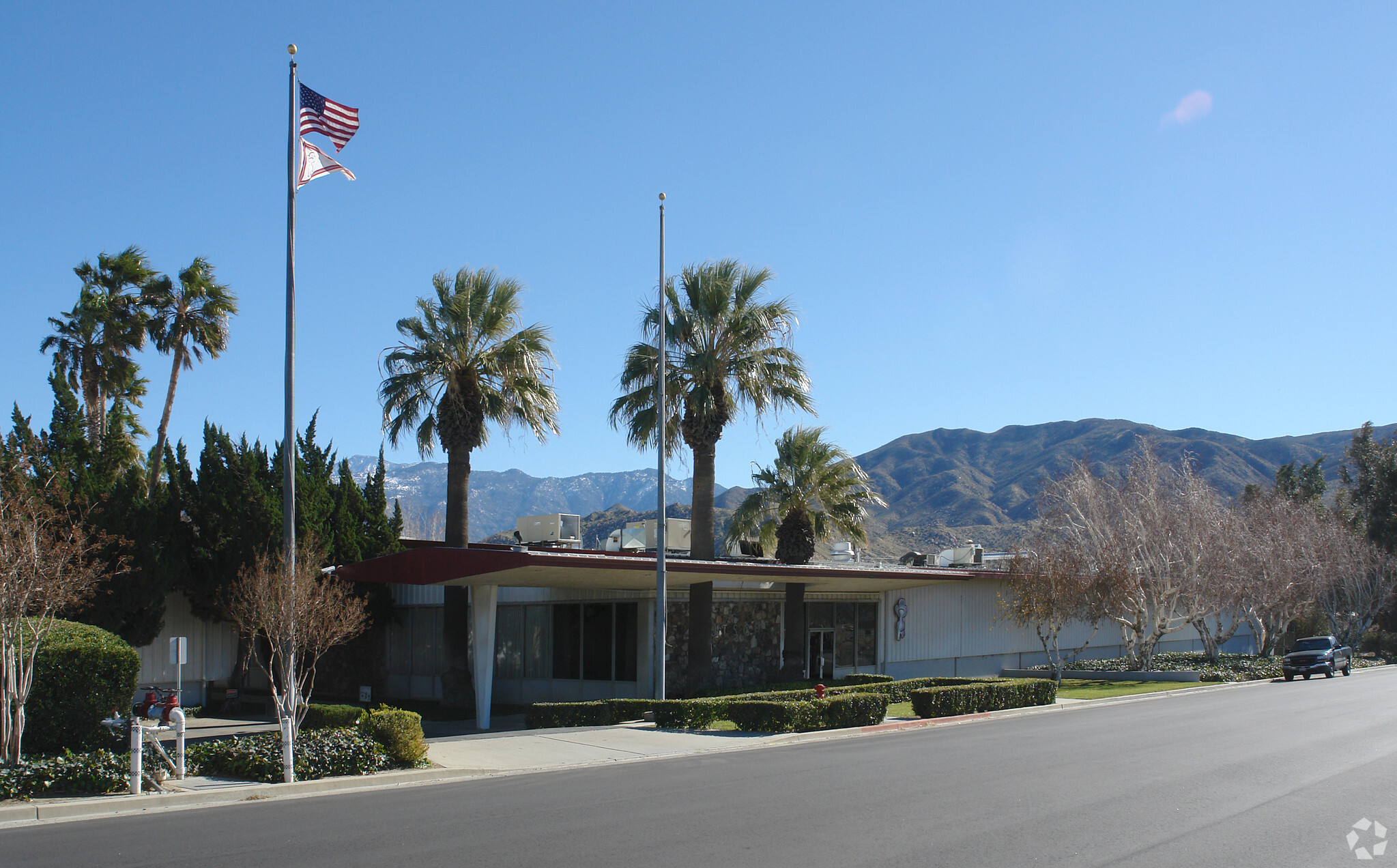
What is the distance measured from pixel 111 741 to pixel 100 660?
1108mm

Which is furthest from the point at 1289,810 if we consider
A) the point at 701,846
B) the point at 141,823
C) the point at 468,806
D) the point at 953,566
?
the point at 953,566

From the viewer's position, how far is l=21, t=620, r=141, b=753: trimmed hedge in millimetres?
13742

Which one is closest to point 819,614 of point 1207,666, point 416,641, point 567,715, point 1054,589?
point 1054,589

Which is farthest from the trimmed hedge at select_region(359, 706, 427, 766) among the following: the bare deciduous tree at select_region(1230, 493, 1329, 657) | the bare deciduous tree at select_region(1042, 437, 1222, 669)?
the bare deciduous tree at select_region(1230, 493, 1329, 657)

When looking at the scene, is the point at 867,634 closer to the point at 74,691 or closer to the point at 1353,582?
the point at 74,691

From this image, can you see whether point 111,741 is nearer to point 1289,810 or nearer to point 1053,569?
point 1289,810

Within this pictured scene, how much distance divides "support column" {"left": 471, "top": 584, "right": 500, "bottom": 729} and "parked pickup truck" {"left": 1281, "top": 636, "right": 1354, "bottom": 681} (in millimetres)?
31524

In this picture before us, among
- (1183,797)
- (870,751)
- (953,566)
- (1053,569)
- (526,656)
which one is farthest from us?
(953,566)

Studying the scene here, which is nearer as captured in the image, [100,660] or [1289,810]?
[1289,810]

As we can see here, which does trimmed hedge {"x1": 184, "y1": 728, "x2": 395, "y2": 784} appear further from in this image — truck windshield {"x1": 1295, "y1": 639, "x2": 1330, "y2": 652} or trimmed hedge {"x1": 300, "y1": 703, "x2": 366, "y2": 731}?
truck windshield {"x1": 1295, "y1": 639, "x2": 1330, "y2": 652}

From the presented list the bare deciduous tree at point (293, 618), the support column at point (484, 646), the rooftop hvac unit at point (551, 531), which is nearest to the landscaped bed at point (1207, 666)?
the rooftop hvac unit at point (551, 531)

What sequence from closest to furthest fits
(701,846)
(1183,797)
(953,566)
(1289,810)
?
1. (701,846)
2. (1289,810)
3. (1183,797)
4. (953,566)

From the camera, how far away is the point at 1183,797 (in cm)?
1159

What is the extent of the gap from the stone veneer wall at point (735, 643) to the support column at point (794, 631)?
3.25ft
